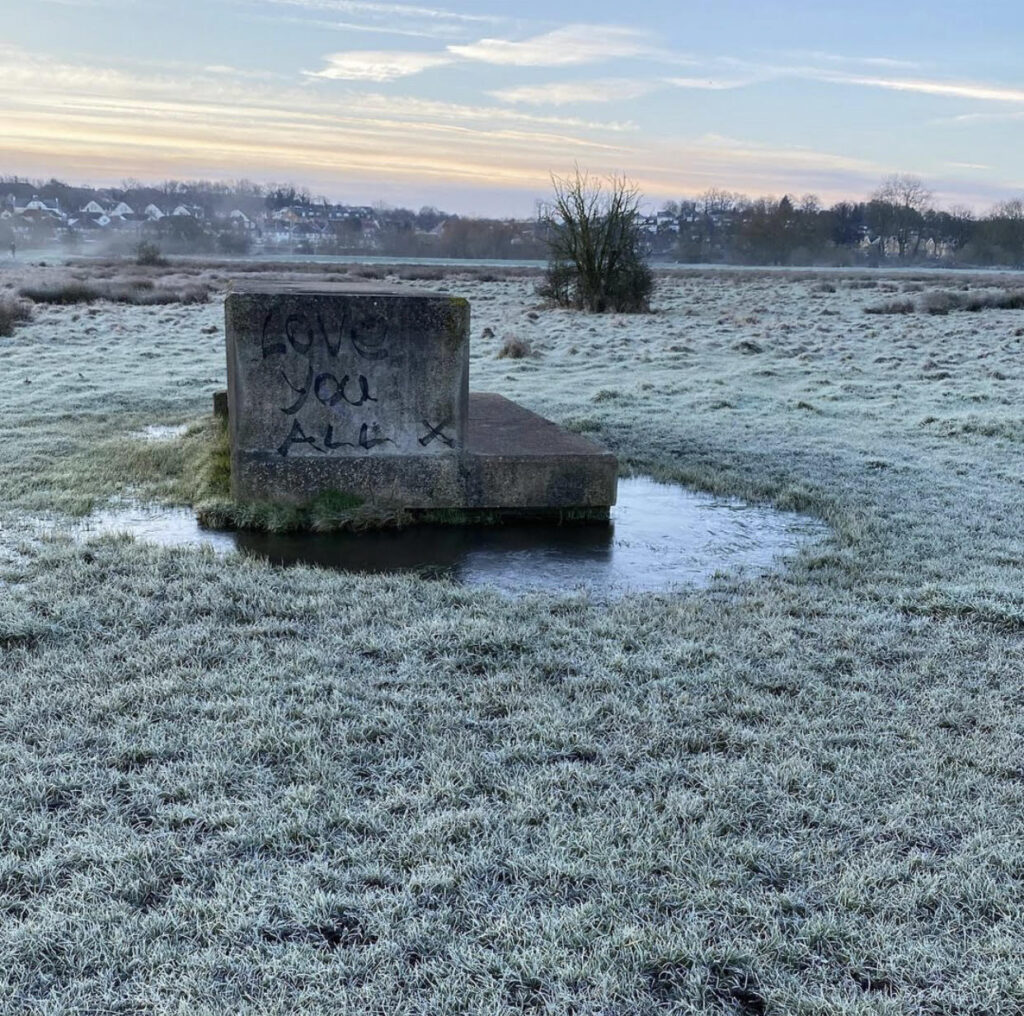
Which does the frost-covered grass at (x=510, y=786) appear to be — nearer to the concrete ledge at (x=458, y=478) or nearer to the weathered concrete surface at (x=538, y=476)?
the concrete ledge at (x=458, y=478)

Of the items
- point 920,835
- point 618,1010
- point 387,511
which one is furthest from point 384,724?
point 387,511

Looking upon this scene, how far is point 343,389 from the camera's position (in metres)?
6.21

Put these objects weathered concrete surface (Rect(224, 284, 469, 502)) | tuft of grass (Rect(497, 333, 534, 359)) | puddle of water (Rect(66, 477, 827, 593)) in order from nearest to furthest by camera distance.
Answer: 1. puddle of water (Rect(66, 477, 827, 593))
2. weathered concrete surface (Rect(224, 284, 469, 502))
3. tuft of grass (Rect(497, 333, 534, 359))

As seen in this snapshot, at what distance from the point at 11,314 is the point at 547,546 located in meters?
19.1

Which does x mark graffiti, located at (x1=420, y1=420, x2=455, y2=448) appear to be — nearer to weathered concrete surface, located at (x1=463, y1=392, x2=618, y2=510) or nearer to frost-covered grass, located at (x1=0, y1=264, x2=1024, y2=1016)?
weathered concrete surface, located at (x1=463, y1=392, x2=618, y2=510)

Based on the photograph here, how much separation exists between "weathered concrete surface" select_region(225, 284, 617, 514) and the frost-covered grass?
1096 millimetres

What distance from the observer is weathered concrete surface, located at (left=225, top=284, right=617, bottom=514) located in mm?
6090

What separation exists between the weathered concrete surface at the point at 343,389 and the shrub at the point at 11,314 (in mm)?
15420

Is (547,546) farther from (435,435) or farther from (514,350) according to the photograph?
(514,350)

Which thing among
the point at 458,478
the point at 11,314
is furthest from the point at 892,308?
the point at 458,478

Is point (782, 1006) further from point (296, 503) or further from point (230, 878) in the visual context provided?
point (296, 503)

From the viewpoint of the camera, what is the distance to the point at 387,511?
20.9 feet

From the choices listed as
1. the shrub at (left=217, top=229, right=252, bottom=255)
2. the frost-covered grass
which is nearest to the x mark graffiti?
the frost-covered grass

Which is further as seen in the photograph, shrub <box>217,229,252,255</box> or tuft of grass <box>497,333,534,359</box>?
shrub <box>217,229,252,255</box>
